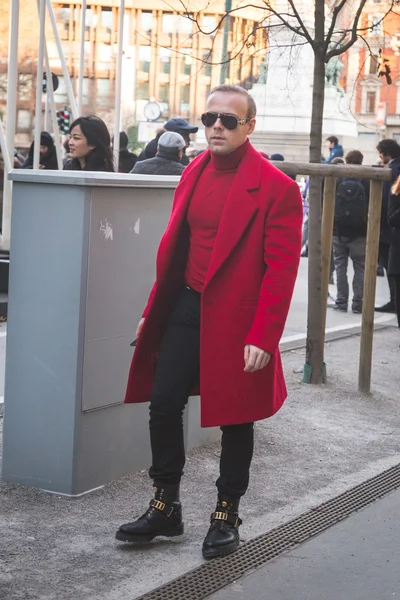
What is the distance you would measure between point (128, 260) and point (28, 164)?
8.14 meters

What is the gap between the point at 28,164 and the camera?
13.1 meters

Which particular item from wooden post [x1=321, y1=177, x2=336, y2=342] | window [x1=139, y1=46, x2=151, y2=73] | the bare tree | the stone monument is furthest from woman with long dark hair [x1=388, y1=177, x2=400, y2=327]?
window [x1=139, y1=46, x2=151, y2=73]

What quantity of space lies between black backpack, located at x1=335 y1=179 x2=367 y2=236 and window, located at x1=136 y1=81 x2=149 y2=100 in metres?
95.1

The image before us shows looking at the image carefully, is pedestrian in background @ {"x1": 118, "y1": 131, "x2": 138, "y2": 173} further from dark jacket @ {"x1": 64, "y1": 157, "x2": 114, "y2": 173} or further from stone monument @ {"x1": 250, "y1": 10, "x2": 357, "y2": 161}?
stone monument @ {"x1": 250, "y1": 10, "x2": 357, "y2": 161}

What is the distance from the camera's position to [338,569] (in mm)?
4379

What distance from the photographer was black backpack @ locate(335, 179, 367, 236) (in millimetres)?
12812

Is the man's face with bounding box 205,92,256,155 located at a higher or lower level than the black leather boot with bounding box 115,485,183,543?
higher

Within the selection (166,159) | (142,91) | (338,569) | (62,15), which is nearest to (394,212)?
(166,159)

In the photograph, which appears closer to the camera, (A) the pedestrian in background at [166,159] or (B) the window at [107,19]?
(A) the pedestrian in background at [166,159]

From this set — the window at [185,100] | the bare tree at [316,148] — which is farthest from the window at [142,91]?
the bare tree at [316,148]

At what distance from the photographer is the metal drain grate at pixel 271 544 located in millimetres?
4070

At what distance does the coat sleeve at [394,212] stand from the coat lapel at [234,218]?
6.20 m

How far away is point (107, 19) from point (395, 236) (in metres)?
91.6

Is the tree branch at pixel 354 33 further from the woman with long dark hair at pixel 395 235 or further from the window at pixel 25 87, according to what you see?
the window at pixel 25 87
